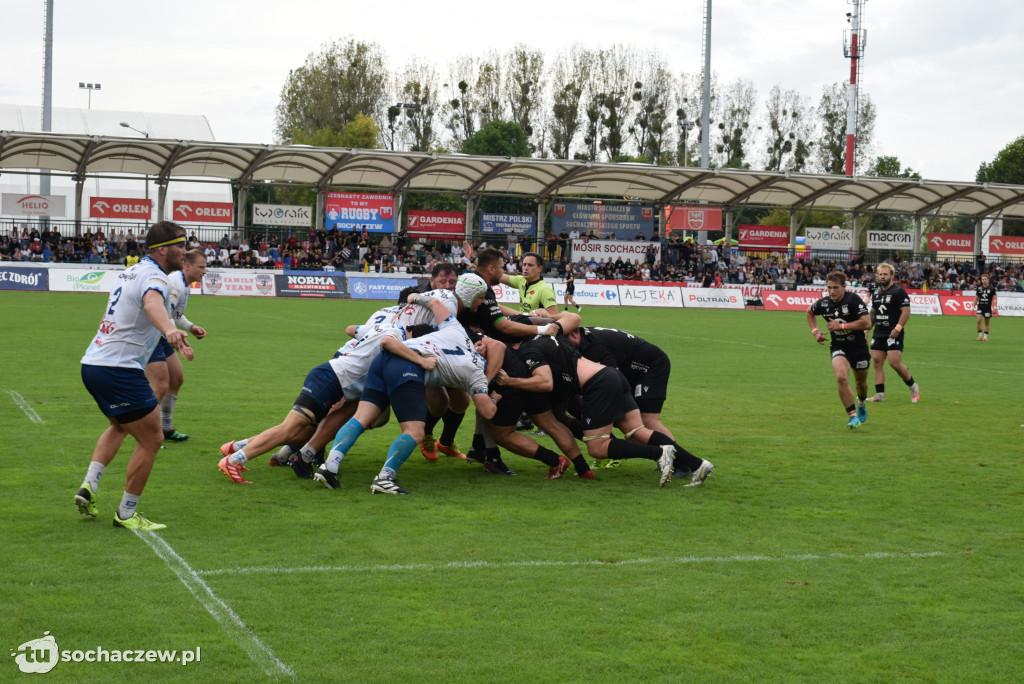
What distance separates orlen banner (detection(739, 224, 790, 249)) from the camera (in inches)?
2181

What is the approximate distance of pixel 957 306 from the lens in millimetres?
44344

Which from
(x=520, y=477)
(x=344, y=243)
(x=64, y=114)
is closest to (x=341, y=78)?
(x=64, y=114)

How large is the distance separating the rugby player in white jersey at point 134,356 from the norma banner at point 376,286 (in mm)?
34773

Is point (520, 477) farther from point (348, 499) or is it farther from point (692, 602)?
point (692, 602)

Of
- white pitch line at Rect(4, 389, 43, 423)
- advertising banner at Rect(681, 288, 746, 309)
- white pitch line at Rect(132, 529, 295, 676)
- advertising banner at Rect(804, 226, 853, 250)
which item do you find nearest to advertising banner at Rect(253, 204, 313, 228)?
advertising banner at Rect(681, 288, 746, 309)

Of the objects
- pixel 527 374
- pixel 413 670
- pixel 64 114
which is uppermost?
pixel 64 114

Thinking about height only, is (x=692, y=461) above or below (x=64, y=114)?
below

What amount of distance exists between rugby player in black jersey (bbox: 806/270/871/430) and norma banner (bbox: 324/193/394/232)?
1492 inches

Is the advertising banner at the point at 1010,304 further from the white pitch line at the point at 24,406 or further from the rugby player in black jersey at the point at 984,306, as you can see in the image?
the white pitch line at the point at 24,406

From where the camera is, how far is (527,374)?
28.0 feet

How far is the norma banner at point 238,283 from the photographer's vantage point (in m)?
39.0

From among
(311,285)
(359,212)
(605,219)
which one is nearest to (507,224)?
(605,219)

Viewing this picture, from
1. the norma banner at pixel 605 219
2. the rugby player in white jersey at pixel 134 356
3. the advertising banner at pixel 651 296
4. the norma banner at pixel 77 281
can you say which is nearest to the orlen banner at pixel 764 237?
the norma banner at pixel 605 219

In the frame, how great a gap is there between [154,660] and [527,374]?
453 cm
